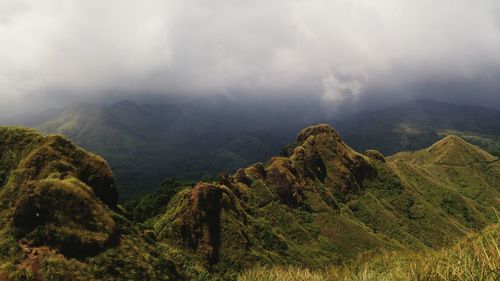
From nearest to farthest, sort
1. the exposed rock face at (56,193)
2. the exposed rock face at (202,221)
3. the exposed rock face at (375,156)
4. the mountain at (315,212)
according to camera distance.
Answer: the exposed rock face at (56,193), the exposed rock face at (202,221), the mountain at (315,212), the exposed rock face at (375,156)

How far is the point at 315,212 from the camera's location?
389 feet

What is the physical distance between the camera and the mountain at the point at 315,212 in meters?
77.3

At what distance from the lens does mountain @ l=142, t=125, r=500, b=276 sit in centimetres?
7731

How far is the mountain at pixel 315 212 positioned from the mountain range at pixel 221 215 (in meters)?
0.35

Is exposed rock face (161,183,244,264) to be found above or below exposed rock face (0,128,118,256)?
below

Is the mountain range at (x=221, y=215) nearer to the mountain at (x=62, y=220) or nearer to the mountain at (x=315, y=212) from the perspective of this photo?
the mountain at (x=62, y=220)

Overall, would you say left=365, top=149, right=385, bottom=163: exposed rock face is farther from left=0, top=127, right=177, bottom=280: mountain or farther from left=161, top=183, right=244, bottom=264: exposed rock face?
left=0, top=127, right=177, bottom=280: mountain

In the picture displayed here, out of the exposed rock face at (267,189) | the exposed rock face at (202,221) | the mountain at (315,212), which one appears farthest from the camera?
the mountain at (315,212)

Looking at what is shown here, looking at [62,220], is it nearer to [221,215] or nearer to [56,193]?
[56,193]

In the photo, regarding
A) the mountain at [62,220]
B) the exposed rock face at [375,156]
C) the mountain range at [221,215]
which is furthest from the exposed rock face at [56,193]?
the exposed rock face at [375,156]

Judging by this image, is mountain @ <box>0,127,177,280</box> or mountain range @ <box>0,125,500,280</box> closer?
mountain @ <box>0,127,177,280</box>

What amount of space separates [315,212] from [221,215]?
150ft

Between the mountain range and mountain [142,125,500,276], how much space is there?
35 cm

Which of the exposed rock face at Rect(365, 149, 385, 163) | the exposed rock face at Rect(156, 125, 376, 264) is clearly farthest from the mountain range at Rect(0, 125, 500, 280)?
the exposed rock face at Rect(365, 149, 385, 163)
